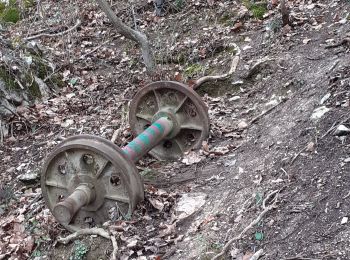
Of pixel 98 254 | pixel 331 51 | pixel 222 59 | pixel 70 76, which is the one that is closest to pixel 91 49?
pixel 70 76

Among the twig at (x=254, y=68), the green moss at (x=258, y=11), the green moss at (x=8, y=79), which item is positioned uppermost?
the green moss at (x=8, y=79)

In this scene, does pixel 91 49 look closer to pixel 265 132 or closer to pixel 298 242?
pixel 265 132

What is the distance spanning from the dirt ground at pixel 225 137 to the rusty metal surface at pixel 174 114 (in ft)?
0.67

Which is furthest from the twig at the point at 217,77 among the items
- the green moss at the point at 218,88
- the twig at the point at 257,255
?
the twig at the point at 257,255

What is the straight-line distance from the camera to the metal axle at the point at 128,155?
431 centimetres

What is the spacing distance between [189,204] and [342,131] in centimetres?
150

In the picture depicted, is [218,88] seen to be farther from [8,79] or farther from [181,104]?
[8,79]

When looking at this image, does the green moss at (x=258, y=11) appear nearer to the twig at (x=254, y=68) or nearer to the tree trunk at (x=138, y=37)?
the twig at (x=254, y=68)

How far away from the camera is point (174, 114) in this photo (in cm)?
585

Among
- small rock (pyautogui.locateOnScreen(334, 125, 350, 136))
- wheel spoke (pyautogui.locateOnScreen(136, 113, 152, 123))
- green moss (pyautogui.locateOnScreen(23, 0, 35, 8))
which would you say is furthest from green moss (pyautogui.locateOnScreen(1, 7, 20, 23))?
small rock (pyautogui.locateOnScreen(334, 125, 350, 136))

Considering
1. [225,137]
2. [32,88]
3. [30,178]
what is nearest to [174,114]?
[225,137]

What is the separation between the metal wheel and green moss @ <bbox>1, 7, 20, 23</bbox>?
6.45m

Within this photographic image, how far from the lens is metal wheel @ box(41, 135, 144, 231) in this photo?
14.3 ft

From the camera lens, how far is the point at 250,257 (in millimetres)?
3510
